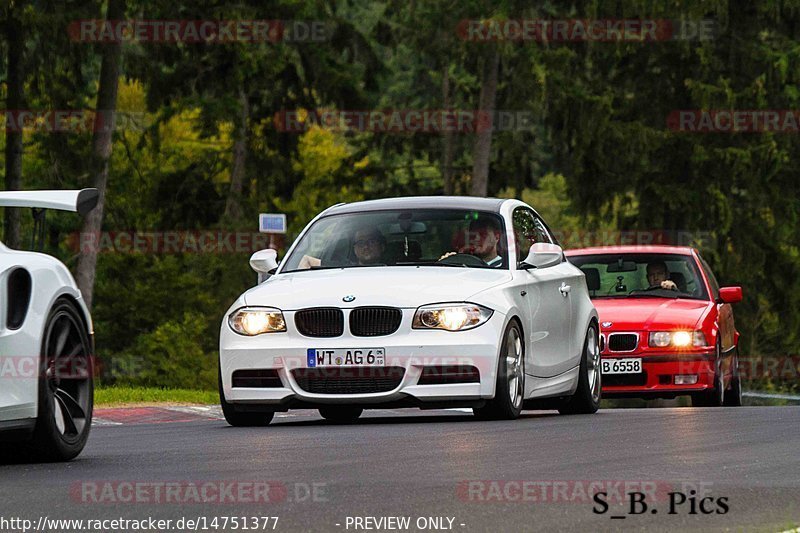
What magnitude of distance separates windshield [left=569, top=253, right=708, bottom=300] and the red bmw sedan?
0.04 feet

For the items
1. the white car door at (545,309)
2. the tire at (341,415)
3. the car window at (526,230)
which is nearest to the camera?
the white car door at (545,309)

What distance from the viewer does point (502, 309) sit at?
13.0 meters

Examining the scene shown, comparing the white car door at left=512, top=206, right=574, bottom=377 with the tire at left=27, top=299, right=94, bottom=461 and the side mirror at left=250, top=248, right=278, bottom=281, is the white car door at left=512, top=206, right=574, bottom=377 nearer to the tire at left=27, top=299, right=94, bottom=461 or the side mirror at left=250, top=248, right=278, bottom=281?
the side mirror at left=250, top=248, right=278, bottom=281

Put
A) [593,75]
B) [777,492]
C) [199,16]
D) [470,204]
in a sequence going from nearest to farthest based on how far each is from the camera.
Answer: [777,492], [470,204], [199,16], [593,75]

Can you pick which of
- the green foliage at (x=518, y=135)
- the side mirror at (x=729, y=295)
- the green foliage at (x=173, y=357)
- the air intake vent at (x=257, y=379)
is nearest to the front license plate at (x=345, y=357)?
the air intake vent at (x=257, y=379)

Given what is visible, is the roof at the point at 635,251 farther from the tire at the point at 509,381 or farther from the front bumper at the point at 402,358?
the front bumper at the point at 402,358

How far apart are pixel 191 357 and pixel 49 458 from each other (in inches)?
1673

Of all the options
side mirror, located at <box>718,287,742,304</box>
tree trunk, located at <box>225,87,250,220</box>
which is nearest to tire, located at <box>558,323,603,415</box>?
side mirror, located at <box>718,287,742,304</box>

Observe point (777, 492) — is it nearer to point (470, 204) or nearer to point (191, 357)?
point (470, 204)

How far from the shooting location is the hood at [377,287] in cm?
1284

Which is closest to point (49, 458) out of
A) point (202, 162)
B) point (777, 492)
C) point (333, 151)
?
point (777, 492)

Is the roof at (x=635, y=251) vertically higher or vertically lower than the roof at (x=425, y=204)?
lower

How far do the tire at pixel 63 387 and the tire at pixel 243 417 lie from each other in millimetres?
3145

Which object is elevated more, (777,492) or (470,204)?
(470,204)
